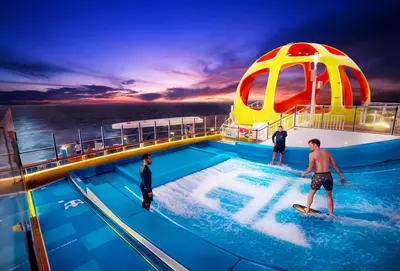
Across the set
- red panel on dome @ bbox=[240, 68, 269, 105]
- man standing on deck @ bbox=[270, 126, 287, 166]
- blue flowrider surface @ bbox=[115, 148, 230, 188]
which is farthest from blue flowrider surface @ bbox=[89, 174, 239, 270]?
red panel on dome @ bbox=[240, 68, 269, 105]

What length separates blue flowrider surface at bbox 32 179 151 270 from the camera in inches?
108

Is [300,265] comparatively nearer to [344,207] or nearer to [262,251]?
[262,251]

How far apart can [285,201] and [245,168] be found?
2684mm

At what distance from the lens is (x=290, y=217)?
4.43m

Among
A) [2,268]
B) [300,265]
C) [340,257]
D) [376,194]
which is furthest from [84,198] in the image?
[376,194]

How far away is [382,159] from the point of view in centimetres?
746

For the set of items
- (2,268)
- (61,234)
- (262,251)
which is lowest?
(262,251)

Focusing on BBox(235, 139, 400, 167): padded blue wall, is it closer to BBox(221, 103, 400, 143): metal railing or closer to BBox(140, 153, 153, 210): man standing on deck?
BBox(221, 103, 400, 143): metal railing

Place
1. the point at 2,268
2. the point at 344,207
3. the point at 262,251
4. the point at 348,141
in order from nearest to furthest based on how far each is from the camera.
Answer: the point at 2,268 < the point at 262,251 < the point at 344,207 < the point at 348,141

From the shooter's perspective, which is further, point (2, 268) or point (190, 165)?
point (190, 165)

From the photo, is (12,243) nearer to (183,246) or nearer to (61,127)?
(183,246)

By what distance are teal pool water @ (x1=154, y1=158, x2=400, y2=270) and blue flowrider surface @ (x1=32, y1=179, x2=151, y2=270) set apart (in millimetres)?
1530

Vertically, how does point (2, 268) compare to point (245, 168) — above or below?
above

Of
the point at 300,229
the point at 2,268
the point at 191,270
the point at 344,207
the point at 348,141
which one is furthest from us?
the point at 348,141
